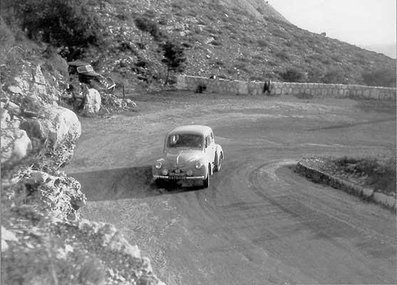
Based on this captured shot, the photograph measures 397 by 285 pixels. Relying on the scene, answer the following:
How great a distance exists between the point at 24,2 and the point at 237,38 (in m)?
24.2

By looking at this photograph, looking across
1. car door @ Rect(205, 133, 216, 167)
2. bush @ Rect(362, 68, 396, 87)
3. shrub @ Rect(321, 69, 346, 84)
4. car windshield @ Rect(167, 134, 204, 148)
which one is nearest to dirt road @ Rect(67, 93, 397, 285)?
car door @ Rect(205, 133, 216, 167)

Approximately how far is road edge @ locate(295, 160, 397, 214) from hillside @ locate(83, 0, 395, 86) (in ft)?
66.7

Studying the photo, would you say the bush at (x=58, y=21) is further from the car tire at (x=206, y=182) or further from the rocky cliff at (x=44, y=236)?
the rocky cliff at (x=44, y=236)

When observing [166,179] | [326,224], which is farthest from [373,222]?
[166,179]

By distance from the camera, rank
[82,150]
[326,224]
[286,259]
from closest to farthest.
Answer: [286,259], [326,224], [82,150]

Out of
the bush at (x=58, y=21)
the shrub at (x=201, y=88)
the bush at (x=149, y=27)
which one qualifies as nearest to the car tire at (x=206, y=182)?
the bush at (x=58, y=21)

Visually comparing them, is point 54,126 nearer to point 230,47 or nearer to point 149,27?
point 149,27

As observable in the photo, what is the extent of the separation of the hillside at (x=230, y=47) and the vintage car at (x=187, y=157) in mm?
19296

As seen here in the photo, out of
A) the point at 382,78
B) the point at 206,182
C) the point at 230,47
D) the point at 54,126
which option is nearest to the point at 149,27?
the point at 230,47

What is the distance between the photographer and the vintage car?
1602cm

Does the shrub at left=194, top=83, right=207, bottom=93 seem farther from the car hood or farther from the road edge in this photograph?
the car hood

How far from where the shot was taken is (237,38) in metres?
50.7

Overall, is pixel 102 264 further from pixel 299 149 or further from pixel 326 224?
pixel 299 149

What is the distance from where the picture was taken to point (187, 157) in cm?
1617
